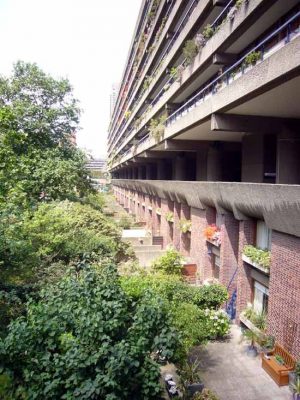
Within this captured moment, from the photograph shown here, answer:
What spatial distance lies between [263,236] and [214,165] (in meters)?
7.48

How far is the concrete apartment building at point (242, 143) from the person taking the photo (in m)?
11.3

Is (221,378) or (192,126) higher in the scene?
(192,126)

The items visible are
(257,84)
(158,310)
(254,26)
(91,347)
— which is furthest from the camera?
(254,26)

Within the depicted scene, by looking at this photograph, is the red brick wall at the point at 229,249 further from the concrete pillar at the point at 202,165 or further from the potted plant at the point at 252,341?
the concrete pillar at the point at 202,165

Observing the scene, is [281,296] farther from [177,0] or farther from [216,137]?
[177,0]

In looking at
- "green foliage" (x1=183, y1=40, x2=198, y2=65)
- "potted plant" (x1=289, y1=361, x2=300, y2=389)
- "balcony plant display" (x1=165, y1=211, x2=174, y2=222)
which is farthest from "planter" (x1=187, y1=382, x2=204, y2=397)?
"balcony plant display" (x1=165, y1=211, x2=174, y2=222)

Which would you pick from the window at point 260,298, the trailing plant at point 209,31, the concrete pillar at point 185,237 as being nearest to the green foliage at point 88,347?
the window at point 260,298

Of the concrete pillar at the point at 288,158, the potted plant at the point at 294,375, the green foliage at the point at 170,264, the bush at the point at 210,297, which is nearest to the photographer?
the potted plant at the point at 294,375

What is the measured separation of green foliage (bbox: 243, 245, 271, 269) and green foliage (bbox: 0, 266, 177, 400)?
262 inches

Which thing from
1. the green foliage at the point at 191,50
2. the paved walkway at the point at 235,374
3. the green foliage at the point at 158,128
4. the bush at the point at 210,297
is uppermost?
the green foliage at the point at 191,50

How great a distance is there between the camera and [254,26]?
1370 centimetres

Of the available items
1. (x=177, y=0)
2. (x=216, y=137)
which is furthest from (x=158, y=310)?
(x=177, y=0)

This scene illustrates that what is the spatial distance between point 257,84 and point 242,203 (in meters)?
5.05

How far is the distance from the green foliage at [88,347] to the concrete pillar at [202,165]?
18.2 metres
